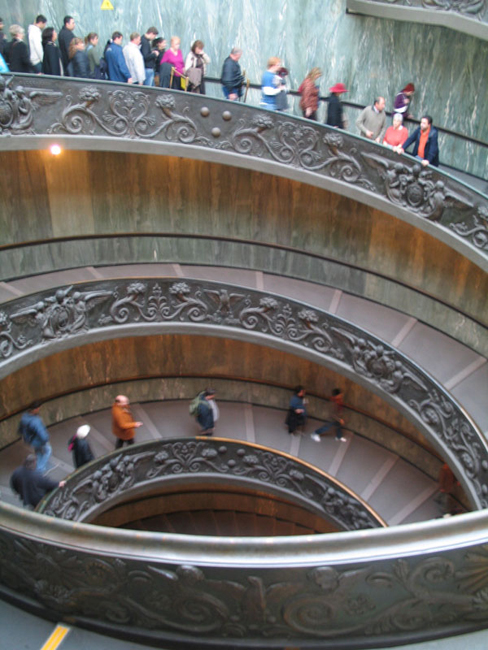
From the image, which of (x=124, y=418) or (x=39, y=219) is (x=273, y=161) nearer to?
(x=39, y=219)

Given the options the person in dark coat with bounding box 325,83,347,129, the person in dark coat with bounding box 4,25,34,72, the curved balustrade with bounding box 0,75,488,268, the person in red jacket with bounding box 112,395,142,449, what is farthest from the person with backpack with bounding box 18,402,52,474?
the person in dark coat with bounding box 325,83,347,129

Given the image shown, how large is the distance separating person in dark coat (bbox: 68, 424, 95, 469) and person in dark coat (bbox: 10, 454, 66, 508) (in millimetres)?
1246

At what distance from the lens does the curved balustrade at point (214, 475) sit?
486 inches

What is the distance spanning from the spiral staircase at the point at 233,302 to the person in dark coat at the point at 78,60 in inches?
23.0

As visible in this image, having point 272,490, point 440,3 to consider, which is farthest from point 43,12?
point 272,490

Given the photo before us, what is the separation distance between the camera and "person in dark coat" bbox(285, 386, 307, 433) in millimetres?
14133

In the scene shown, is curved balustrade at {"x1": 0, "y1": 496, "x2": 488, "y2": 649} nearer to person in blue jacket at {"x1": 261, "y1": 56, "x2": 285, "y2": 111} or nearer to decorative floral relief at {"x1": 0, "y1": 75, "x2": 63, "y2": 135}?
decorative floral relief at {"x1": 0, "y1": 75, "x2": 63, "y2": 135}

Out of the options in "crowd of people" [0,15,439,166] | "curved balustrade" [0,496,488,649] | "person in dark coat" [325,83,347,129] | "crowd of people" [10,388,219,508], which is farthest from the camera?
"person in dark coat" [325,83,347,129]

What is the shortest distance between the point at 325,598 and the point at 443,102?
11971 mm

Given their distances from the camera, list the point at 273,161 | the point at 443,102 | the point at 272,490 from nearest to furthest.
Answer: the point at 273,161 → the point at 443,102 → the point at 272,490

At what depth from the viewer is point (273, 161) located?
12023 millimetres

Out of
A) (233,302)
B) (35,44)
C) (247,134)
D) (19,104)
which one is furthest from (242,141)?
(35,44)

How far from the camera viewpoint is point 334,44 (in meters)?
13.8

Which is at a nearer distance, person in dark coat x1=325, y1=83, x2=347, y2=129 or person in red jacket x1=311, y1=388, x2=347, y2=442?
person in dark coat x1=325, y1=83, x2=347, y2=129
